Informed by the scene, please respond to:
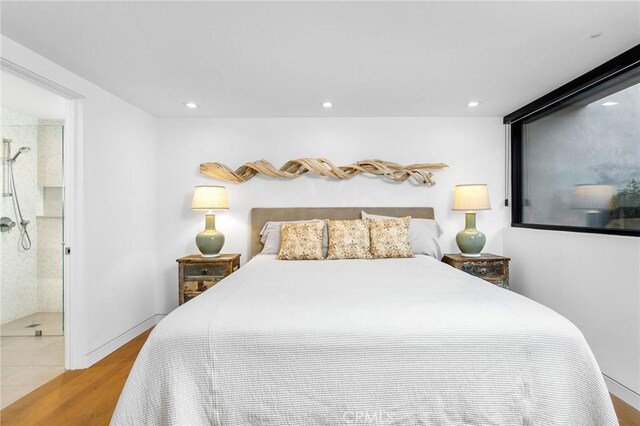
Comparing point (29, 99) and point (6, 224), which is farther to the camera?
point (6, 224)

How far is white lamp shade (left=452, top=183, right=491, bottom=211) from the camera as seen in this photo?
3298mm

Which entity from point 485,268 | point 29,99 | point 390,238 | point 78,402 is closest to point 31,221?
point 29,99

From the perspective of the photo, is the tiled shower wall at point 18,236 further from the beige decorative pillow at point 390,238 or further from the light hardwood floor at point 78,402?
the beige decorative pillow at point 390,238

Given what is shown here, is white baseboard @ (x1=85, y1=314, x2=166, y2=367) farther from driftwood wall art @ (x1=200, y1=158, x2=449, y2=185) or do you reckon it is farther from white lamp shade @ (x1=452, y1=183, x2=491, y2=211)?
white lamp shade @ (x1=452, y1=183, x2=491, y2=211)

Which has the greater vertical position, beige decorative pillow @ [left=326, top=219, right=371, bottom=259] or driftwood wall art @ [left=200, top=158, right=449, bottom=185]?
driftwood wall art @ [left=200, top=158, right=449, bottom=185]

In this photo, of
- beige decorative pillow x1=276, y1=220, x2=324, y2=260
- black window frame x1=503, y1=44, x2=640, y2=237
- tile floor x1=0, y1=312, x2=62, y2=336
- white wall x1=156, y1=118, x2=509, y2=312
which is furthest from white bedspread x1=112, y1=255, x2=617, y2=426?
tile floor x1=0, y1=312, x2=62, y2=336

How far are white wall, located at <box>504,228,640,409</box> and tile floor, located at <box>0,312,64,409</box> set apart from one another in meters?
4.00

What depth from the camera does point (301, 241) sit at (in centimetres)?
310

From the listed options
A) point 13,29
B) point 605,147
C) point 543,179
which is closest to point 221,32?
point 13,29

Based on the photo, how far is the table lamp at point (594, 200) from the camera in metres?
2.52

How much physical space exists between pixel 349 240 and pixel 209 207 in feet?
4.71

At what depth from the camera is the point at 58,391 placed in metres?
2.27
